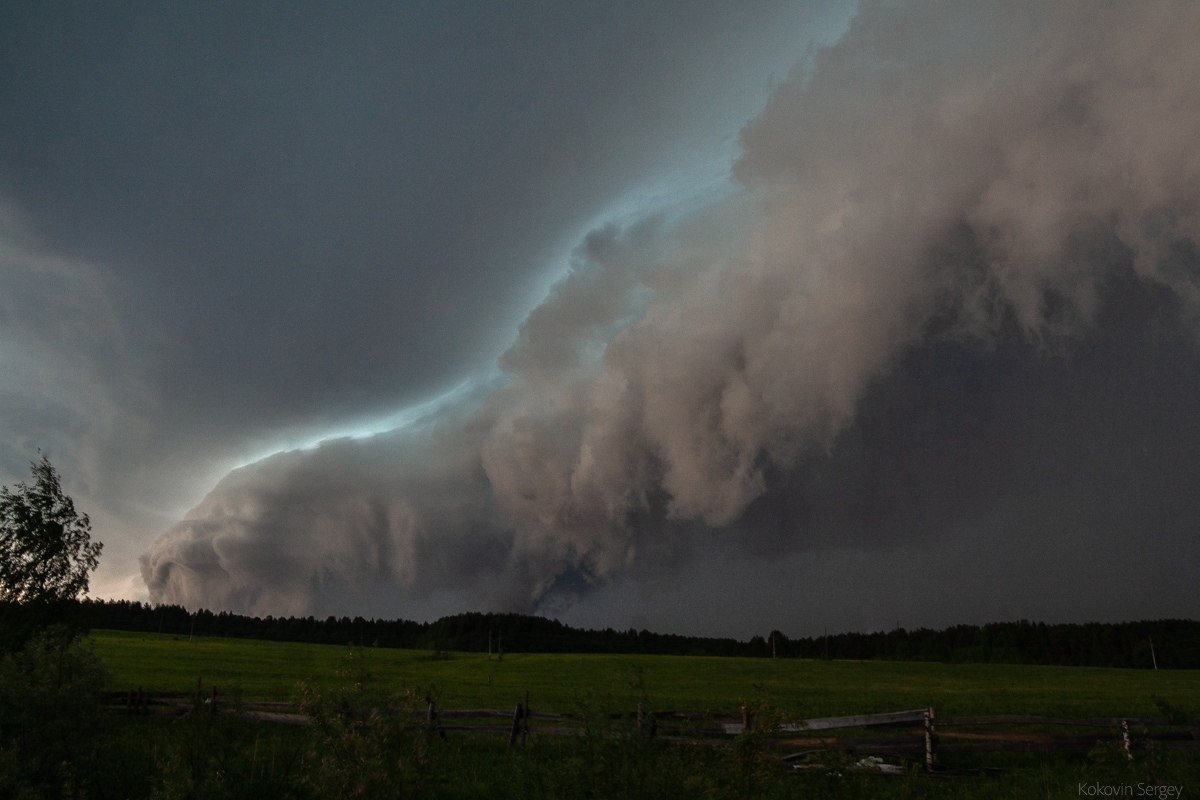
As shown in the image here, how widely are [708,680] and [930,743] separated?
4729 cm

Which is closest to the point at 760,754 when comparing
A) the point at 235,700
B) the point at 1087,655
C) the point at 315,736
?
the point at 315,736

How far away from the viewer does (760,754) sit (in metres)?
8.02

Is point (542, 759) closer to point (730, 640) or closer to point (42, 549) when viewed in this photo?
point (42, 549)

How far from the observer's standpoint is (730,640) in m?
183

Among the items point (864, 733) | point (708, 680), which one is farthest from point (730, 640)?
point (864, 733)

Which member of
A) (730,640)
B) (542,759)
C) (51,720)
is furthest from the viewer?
(730,640)

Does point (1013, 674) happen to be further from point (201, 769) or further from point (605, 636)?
point (605, 636)

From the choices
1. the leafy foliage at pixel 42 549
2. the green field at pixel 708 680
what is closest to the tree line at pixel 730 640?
the green field at pixel 708 680

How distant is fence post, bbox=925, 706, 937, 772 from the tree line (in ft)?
294

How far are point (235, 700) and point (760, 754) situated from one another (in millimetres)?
7868

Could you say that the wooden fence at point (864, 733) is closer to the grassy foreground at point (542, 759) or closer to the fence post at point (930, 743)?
the fence post at point (930, 743)

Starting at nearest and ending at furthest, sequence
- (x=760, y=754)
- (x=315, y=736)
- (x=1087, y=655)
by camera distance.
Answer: (x=760, y=754), (x=315, y=736), (x=1087, y=655)

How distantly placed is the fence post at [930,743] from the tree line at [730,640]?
89.5 metres

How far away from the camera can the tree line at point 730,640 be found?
12912cm
